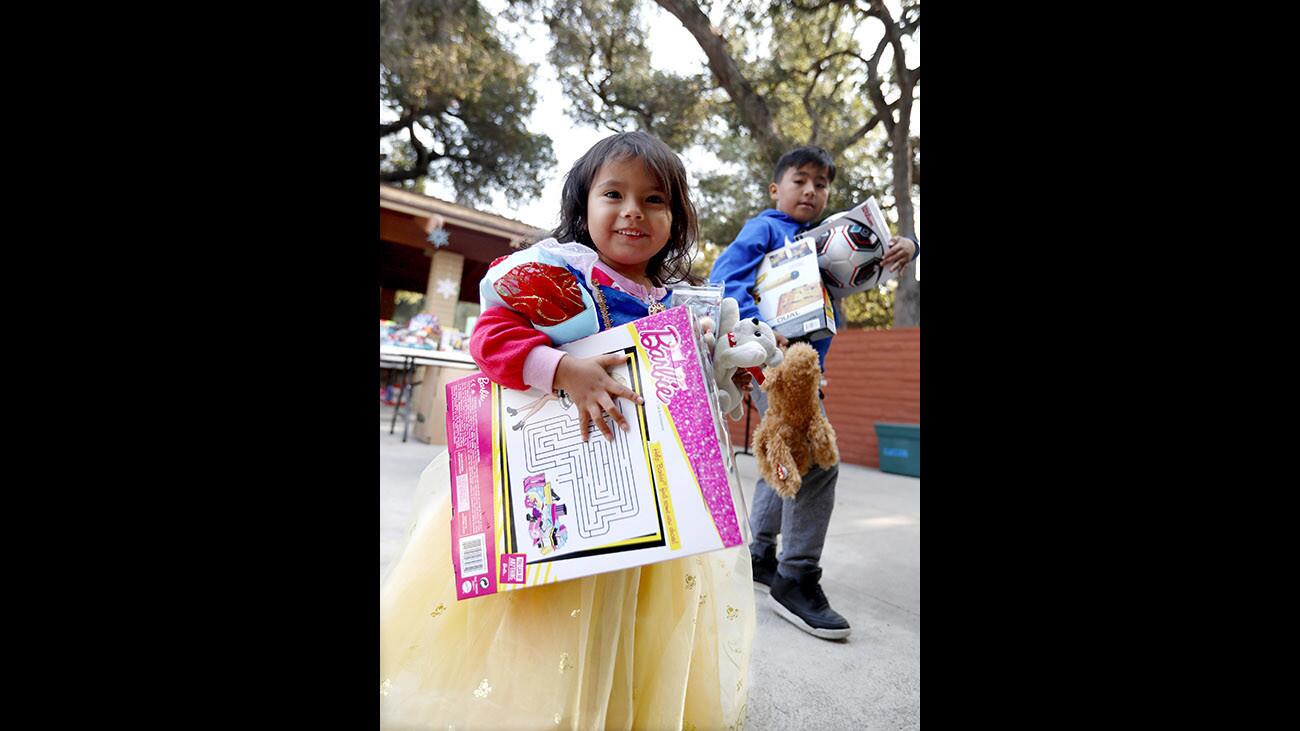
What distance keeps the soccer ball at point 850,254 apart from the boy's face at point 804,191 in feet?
0.63

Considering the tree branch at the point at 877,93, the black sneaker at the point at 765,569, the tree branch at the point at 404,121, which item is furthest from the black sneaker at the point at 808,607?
the tree branch at the point at 404,121

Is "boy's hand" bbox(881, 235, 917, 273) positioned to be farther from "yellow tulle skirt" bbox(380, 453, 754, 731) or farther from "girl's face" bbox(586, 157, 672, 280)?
"yellow tulle skirt" bbox(380, 453, 754, 731)

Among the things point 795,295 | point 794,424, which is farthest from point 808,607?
point 795,295

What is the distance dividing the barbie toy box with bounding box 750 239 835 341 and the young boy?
44mm

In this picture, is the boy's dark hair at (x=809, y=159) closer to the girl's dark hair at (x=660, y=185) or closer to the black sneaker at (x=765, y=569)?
the girl's dark hair at (x=660, y=185)

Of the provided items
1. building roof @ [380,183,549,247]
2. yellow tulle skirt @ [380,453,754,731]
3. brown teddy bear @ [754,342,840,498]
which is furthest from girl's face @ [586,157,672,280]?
building roof @ [380,183,549,247]

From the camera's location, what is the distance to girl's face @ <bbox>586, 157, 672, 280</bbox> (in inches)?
40.0

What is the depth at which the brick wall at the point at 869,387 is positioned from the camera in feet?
19.1

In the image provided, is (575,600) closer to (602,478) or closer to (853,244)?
(602,478)
